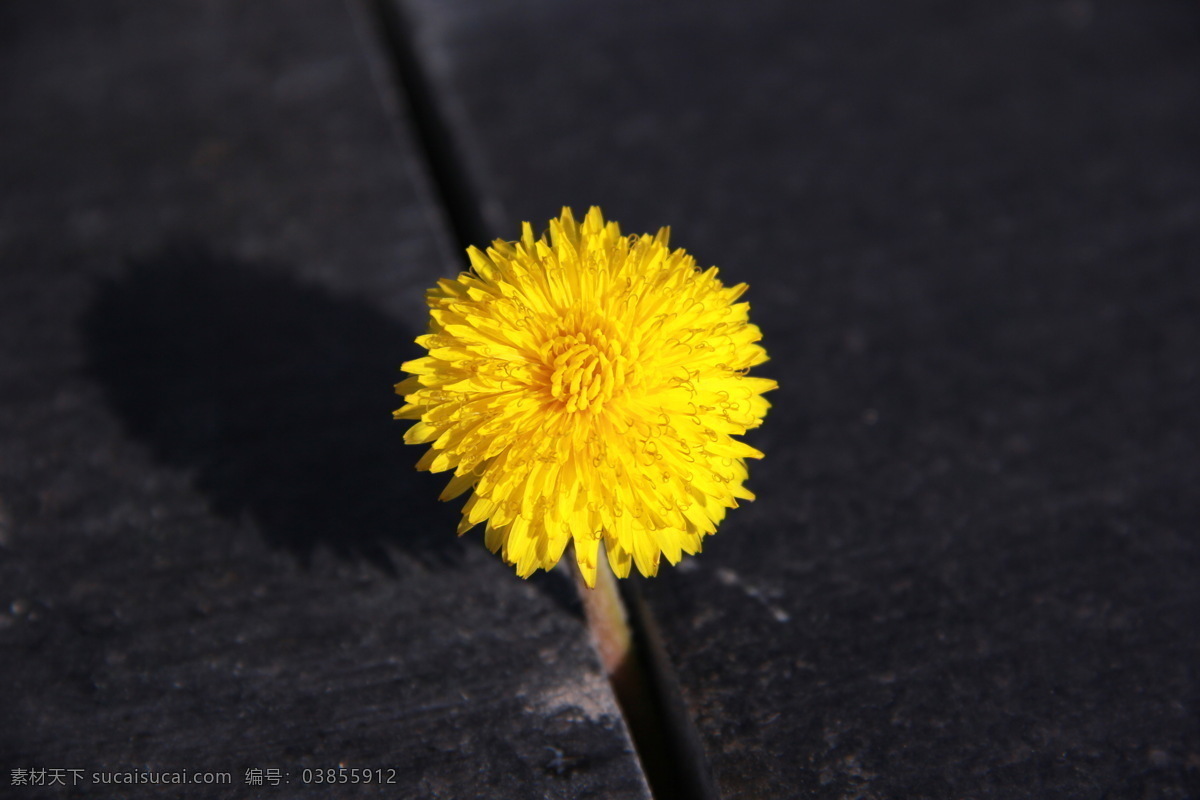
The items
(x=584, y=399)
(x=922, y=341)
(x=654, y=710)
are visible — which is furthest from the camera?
(x=922, y=341)

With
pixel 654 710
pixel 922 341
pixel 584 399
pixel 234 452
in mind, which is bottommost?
pixel 654 710

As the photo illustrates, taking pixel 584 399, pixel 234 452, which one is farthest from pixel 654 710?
pixel 234 452

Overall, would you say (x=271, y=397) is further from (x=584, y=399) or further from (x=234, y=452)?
(x=584, y=399)

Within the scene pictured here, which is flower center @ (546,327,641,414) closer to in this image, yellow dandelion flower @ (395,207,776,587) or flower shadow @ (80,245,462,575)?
yellow dandelion flower @ (395,207,776,587)

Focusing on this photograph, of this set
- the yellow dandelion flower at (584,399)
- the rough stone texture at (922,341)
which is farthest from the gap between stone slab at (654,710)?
the yellow dandelion flower at (584,399)

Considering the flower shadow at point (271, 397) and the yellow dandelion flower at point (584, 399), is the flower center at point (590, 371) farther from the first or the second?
the flower shadow at point (271, 397)

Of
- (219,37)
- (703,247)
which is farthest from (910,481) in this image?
(219,37)

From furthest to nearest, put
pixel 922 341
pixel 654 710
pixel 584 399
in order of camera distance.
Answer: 1. pixel 922 341
2. pixel 654 710
3. pixel 584 399
